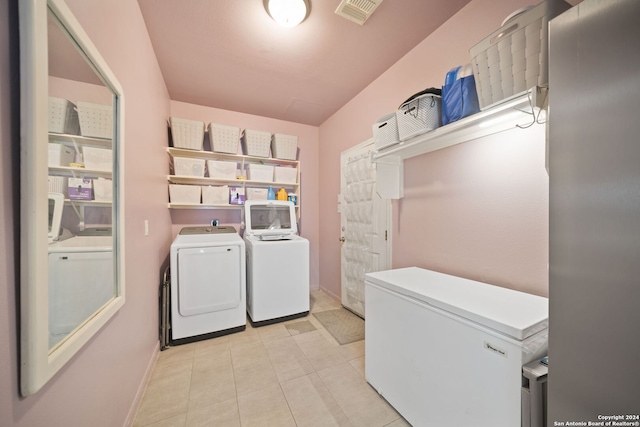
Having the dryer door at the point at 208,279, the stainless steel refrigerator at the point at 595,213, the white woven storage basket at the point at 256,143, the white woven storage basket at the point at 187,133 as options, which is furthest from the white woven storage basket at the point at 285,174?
the stainless steel refrigerator at the point at 595,213

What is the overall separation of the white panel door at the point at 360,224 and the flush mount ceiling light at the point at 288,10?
1.34 m

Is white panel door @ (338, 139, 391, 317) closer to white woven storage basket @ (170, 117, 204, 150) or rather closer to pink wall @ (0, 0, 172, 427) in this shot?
white woven storage basket @ (170, 117, 204, 150)

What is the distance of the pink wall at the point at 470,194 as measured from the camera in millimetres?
1307

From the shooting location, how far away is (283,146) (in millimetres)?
3393

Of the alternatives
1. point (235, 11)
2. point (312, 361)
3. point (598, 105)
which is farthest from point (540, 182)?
point (235, 11)

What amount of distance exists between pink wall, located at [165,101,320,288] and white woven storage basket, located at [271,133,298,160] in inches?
14.8

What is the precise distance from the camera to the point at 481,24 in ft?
5.07

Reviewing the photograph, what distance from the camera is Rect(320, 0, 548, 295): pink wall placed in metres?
1.31

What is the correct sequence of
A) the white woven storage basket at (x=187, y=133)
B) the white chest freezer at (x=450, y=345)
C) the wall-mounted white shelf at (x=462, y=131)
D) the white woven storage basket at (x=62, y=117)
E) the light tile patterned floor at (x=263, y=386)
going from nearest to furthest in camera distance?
the white woven storage basket at (x=62, y=117), the white chest freezer at (x=450, y=345), the wall-mounted white shelf at (x=462, y=131), the light tile patterned floor at (x=263, y=386), the white woven storage basket at (x=187, y=133)

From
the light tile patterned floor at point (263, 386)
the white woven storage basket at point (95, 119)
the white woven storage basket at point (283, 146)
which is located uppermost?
the white woven storage basket at point (283, 146)

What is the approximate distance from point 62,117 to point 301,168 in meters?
3.15

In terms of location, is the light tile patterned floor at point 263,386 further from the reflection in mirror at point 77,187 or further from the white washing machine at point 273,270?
the reflection in mirror at point 77,187

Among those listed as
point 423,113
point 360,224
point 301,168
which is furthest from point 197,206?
point 423,113

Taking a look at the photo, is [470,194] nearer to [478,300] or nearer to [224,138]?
[478,300]
